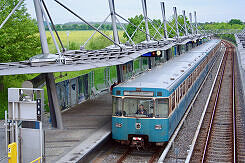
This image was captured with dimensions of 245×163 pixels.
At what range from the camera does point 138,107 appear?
14242 mm

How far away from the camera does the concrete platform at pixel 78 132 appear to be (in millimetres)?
13734

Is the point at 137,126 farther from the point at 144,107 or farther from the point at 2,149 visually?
the point at 2,149

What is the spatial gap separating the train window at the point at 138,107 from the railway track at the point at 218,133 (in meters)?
2.26

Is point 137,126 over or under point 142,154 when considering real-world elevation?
over

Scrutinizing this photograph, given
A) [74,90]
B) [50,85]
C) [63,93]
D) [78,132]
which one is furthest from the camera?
[74,90]

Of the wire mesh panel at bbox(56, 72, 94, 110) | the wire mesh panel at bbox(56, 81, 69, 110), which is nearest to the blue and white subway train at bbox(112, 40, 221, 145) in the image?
the wire mesh panel at bbox(56, 81, 69, 110)

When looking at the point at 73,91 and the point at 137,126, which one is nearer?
the point at 137,126

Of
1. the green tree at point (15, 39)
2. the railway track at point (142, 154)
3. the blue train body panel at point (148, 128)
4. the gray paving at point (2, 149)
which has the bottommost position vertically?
the railway track at point (142, 154)

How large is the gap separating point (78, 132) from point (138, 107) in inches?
140

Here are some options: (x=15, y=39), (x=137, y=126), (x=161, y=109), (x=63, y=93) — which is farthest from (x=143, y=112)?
(x=15, y=39)

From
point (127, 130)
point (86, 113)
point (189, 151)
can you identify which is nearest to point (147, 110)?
point (127, 130)

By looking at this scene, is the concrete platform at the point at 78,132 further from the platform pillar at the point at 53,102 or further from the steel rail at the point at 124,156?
the steel rail at the point at 124,156

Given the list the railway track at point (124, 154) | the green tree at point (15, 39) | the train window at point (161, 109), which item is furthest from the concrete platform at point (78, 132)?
the green tree at point (15, 39)

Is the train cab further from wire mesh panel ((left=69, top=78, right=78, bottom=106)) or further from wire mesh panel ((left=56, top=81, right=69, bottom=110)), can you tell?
wire mesh panel ((left=69, top=78, right=78, bottom=106))
